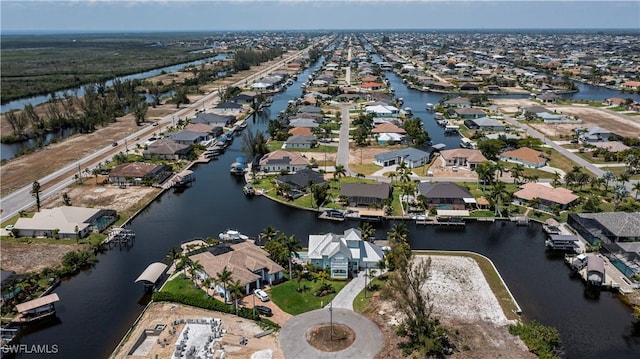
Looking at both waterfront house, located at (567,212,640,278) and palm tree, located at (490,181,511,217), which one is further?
palm tree, located at (490,181,511,217)

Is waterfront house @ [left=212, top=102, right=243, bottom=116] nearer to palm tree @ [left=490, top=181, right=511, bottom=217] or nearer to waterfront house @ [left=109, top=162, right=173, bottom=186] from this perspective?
waterfront house @ [left=109, top=162, right=173, bottom=186]

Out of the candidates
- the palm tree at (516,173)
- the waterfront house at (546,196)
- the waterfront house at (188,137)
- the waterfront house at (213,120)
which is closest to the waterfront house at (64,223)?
the waterfront house at (188,137)

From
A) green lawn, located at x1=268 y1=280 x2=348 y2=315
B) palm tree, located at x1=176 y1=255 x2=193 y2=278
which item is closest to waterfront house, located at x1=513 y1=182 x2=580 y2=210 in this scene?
green lawn, located at x1=268 y1=280 x2=348 y2=315

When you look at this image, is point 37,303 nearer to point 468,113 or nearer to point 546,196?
point 546,196

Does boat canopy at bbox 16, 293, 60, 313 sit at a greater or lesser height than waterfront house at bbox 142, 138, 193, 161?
lesser

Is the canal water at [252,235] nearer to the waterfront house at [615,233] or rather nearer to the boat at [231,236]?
the boat at [231,236]

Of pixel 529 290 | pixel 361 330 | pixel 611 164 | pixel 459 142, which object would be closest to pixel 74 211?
pixel 361 330

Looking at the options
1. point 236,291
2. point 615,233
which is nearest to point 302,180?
point 236,291

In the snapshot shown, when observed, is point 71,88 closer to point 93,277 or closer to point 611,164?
point 93,277
